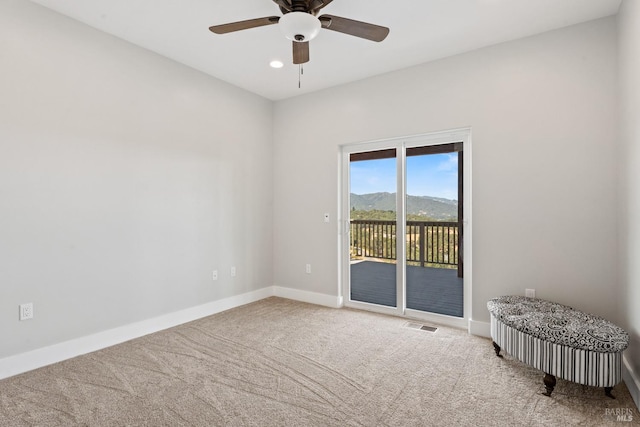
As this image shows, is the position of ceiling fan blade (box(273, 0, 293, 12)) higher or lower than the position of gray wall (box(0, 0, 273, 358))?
→ higher

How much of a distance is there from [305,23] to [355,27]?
39 centimetres

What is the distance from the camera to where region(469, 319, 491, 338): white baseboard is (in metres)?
3.15

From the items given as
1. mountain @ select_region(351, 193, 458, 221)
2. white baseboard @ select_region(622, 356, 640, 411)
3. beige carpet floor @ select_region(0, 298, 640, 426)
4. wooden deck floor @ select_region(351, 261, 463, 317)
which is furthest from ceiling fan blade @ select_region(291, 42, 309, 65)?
white baseboard @ select_region(622, 356, 640, 411)

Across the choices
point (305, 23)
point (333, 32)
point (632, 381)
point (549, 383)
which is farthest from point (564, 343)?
point (333, 32)

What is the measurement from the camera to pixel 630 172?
228 cm

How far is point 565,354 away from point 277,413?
1835mm

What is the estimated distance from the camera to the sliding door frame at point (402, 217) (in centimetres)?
338

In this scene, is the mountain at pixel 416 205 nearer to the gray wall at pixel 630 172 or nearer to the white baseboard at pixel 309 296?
the white baseboard at pixel 309 296

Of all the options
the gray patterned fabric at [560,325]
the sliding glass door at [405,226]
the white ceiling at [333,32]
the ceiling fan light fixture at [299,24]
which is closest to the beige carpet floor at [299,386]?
the gray patterned fabric at [560,325]

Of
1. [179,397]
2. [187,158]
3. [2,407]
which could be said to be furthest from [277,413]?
[187,158]

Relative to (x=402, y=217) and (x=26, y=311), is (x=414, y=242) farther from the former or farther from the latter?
(x=26, y=311)

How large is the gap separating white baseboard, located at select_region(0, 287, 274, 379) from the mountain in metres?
1.98

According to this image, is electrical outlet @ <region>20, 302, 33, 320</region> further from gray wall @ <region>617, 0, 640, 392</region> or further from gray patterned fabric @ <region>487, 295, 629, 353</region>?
gray wall @ <region>617, 0, 640, 392</region>

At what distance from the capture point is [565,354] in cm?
208
